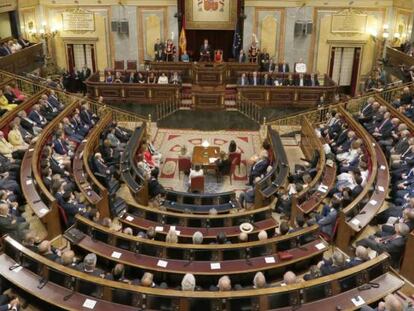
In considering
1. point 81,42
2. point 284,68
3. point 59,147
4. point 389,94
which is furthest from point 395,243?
point 81,42

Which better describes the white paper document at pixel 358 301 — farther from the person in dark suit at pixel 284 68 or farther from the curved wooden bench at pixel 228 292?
the person in dark suit at pixel 284 68

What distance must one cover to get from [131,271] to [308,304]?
2.77 metres

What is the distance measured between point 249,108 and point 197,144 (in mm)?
3183

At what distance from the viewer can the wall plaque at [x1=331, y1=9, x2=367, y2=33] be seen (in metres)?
18.8

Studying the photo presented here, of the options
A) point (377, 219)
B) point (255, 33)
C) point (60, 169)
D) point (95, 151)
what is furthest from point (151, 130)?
point (377, 219)

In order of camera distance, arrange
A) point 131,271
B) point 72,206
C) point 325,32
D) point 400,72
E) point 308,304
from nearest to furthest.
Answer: point 308,304, point 131,271, point 72,206, point 400,72, point 325,32

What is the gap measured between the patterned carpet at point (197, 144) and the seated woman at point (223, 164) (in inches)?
10.9

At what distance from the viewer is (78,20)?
19.5m

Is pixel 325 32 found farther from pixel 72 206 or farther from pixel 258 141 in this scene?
pixel 72 206

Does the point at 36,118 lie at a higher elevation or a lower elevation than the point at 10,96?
lower

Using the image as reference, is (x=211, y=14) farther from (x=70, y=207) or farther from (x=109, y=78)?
(x=70, y=207)

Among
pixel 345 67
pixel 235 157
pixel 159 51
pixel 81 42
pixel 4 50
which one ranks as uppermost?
pixel 4 50

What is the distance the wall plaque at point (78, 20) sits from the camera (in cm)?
1941

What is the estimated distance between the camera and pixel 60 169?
1033 centimetres
